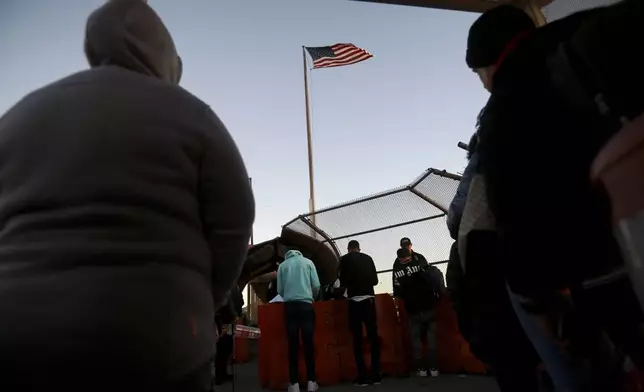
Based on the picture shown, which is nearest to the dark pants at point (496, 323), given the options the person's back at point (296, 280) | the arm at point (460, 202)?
the arm at point (460, 202)

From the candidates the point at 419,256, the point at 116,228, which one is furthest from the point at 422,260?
the point at 116,228

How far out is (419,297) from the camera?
22.7 ft

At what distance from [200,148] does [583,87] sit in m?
0.94

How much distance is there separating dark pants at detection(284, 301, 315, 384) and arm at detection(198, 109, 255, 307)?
16.8 feet

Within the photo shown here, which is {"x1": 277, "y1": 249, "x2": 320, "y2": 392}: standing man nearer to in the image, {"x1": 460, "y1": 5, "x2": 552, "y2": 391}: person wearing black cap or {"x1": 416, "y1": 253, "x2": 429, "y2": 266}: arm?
{"x1": 416, "y1": 253, "x2": 429, "y2": 266}: arm

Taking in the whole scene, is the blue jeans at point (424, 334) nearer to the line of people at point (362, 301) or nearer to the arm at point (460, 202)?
the line of people at point (362, 301)

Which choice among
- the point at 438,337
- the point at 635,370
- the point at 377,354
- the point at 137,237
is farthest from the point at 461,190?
the point at 438,337

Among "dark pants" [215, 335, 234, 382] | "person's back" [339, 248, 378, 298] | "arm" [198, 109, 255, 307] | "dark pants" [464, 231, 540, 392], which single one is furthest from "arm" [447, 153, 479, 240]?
"dark pants" [215, 335, 234, 382]

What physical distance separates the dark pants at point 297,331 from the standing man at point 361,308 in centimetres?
66

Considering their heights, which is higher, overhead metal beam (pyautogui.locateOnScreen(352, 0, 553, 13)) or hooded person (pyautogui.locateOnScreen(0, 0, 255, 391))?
overhead metal beam (pyautogui.locateOnScreen(352, 0, 553, 13))

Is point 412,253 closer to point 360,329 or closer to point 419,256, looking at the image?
point 419,256

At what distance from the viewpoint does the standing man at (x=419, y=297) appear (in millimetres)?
6906

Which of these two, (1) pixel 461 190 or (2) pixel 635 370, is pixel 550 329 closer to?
(2) pixel 635 370

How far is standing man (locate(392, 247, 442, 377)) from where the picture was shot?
22.7ft
